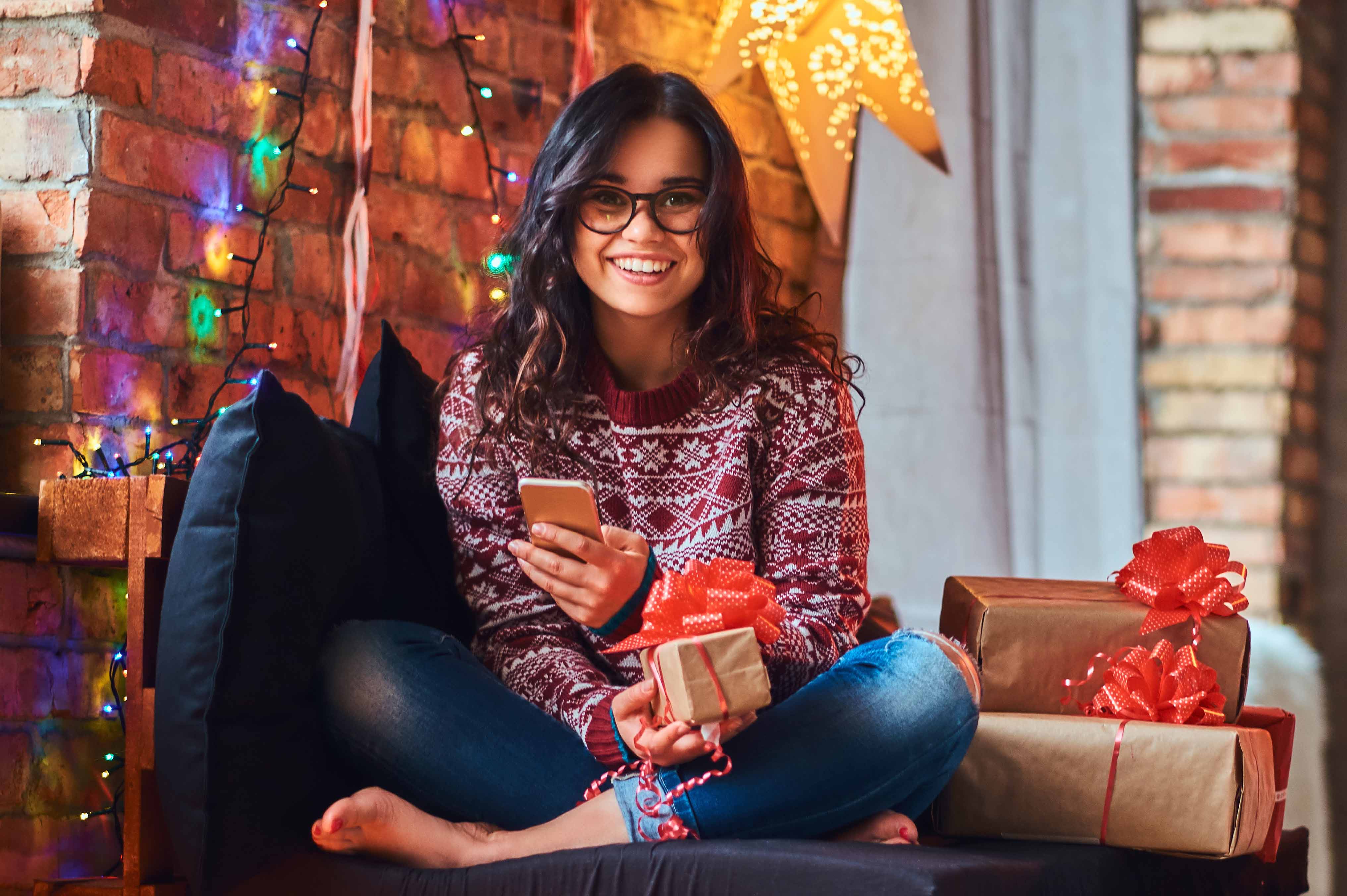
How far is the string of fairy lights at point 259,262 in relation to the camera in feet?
5.17

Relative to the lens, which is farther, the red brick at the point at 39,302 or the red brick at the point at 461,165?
the red brick at the point at 461,165

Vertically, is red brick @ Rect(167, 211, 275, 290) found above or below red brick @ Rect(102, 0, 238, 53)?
below

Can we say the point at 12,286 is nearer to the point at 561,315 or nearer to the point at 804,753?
the point at 561,315

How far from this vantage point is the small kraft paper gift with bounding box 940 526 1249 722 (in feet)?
4.68

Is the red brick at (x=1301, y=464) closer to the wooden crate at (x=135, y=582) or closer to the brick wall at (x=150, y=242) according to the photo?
the brick wall at (x=150, y=242)

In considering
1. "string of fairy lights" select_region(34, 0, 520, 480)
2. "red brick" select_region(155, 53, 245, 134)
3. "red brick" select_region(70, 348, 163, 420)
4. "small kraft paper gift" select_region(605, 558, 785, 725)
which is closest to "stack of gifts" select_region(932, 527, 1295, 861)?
"small kraft paper gift" select_region(605, 558, 785, 725)

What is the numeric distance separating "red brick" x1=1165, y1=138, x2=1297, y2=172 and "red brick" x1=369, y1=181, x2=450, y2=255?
1.19 m

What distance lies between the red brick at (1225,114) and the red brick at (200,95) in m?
1.46

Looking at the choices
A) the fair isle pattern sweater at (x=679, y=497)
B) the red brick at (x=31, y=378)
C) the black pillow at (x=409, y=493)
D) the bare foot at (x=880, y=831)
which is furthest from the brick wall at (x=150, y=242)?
the bare foot at (x=880, y=831)

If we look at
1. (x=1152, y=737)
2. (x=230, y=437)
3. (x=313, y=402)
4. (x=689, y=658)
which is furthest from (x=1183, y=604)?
(x=313, y=402)

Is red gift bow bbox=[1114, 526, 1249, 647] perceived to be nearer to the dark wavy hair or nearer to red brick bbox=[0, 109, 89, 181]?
the dark wavy hair

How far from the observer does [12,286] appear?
1.58 m

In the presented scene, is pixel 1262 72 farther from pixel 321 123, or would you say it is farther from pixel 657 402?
pixel 321 123

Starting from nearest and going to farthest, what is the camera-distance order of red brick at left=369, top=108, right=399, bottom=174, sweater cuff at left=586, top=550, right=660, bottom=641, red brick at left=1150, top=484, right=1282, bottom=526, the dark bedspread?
the dark bedspread
sweater cuff at left=586, top=550, right=660, bottom=641
red brick at left=369, top=108, right=399, bottom=174
red brick at left=1150, top=484, right=1282, bottom=526
